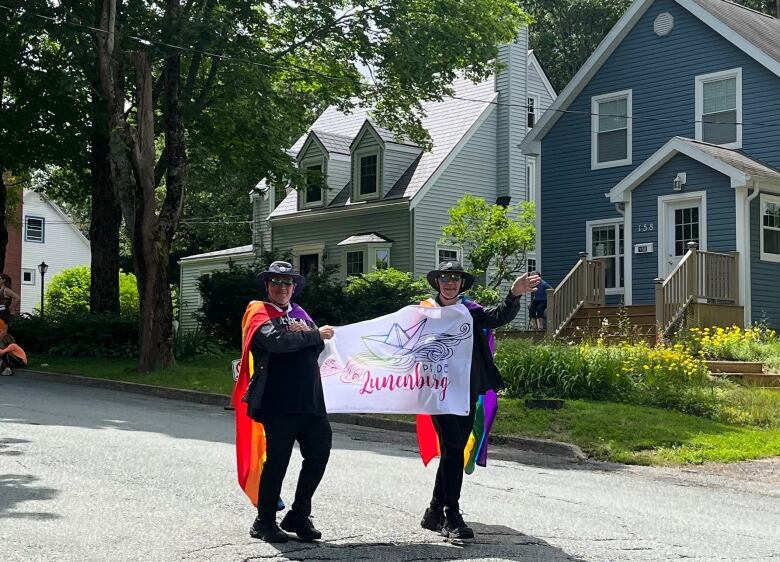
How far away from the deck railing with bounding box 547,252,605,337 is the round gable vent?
6.78 metres

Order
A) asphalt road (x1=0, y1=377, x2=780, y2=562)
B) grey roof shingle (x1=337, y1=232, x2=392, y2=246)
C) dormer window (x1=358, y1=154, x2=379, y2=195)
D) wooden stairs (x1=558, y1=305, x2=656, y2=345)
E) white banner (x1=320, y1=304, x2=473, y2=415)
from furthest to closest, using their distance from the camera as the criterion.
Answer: dormer window (x1=358, y1=154, x2=379, y2=195) → grey roof shingle (x1=337, y1=232, x2=392, y2=246) → wooden stairs (x1=558, y1=305, x2=656, y2=345) → white banner (x1=320, y1=304, x2=473, y2=415) → asphalt road (x1=0, y1=377, x2=780, y2=562)

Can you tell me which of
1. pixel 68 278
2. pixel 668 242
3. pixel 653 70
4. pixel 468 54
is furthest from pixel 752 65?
pixel 68 278

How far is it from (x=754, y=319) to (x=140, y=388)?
43.2 feet

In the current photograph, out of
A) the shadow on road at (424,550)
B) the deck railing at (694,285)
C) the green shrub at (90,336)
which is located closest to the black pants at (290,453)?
the shadow on road at (424,550)

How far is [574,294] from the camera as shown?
24641 mm

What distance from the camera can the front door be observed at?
981 inches

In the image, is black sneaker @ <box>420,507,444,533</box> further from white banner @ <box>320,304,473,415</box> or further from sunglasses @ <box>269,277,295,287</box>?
sunglasses @ <box>269,277,295,287</box>

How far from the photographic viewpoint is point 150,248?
71.3 feet

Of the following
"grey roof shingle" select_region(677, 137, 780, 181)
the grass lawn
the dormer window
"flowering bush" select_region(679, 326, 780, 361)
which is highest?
the dormer window

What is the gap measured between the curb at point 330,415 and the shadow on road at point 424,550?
21.0 ft

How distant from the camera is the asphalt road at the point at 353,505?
6941 millimetres

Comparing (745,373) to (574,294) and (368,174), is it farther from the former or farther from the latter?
(368,174)

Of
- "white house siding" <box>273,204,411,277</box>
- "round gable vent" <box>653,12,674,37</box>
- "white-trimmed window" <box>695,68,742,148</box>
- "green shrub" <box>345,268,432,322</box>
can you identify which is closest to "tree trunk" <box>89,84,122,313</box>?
"green shrub" <box>345,268,432,322</box>

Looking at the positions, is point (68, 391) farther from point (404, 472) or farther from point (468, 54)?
point (468, 54)
